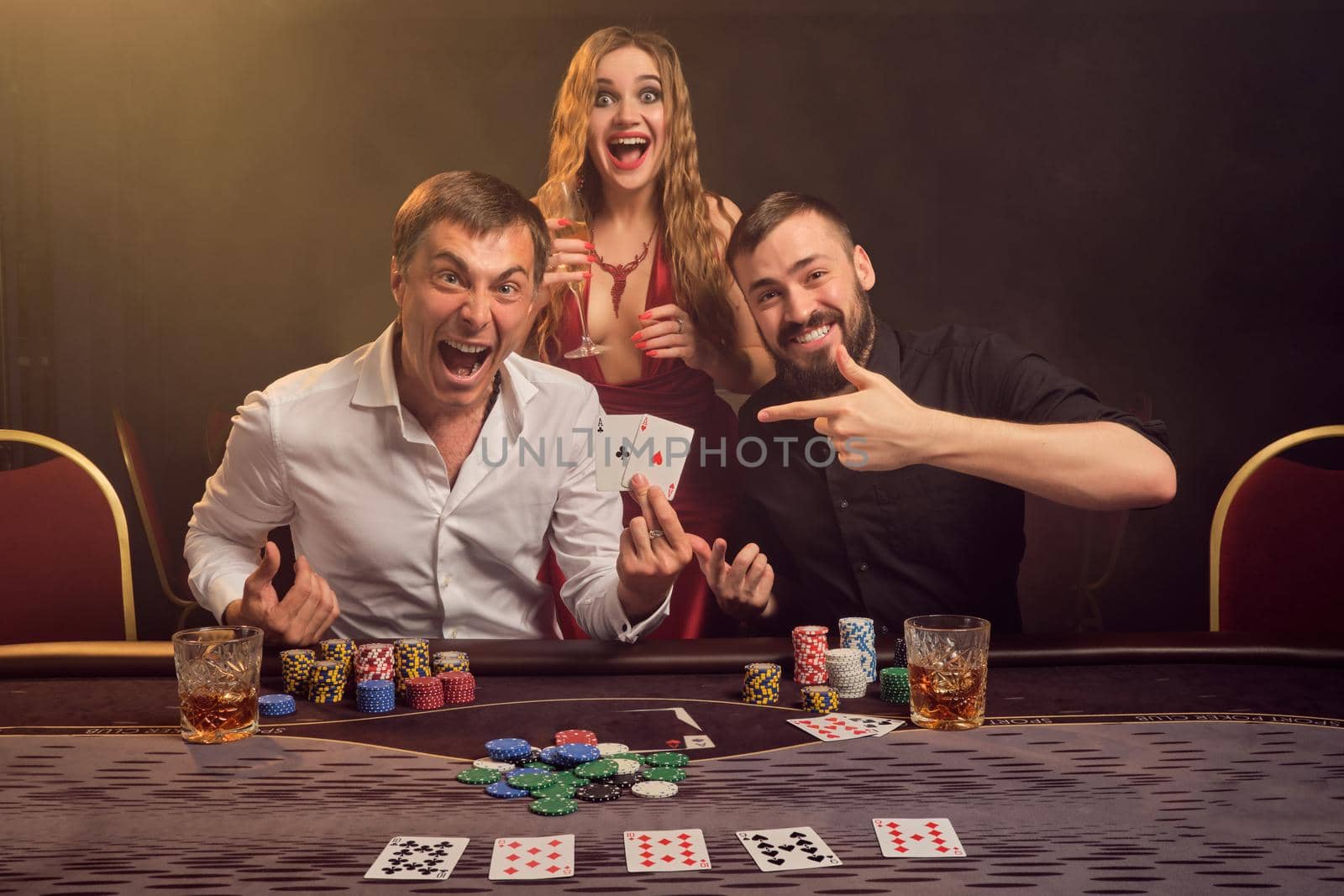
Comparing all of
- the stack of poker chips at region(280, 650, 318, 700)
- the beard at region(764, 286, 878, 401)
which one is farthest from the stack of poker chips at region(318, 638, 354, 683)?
the beard at region(764, 286, 878, 401)

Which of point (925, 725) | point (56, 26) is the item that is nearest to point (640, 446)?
point (925, 725)

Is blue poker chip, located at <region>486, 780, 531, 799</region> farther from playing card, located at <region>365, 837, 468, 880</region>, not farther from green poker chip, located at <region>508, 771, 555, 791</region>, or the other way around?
playing card, located at <region>365, 837, 468, 880</region>

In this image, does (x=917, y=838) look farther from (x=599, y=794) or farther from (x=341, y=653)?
(x=341, y=653)

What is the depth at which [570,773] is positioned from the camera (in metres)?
1.42

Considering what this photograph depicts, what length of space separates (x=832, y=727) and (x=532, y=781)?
473 mm

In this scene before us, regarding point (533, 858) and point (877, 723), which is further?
point (877, 723)

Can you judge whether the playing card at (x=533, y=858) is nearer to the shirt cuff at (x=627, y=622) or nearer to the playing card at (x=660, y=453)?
the shirt cuff at (x=627, y=622)

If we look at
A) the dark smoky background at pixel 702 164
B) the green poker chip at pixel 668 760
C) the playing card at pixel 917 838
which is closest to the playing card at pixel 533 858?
the green poker chip at pixel 668 760

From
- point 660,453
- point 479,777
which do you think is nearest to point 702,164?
point 660,453

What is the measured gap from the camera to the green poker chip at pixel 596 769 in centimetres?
139

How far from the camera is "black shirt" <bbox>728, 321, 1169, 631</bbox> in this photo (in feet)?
8.88

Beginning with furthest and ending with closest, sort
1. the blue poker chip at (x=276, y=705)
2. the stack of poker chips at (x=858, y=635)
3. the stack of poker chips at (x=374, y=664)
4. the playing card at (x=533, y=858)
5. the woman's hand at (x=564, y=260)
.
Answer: the woman's hand at (x=564, y=260), the stack of poker chips at (x=858, y=635), the stack of poker chips at (x=374, y=664), the blue poker chip at (x=276, y=705), the playing card at (x=533, y=858)

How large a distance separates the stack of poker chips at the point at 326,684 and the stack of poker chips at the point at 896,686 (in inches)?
35.2

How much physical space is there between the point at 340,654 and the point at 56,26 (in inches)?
74.3
